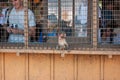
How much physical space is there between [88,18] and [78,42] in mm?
291

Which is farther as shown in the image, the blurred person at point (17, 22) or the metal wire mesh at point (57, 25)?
the blurred person at point (17, 22)

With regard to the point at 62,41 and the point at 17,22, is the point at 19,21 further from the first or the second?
the point at 62,41

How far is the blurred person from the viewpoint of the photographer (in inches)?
149

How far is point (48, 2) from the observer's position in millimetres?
3754

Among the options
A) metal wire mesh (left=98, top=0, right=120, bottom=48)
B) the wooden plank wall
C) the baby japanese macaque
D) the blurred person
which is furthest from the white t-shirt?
metal wire mesh (left=98, top=0, right=120, bottom=48)

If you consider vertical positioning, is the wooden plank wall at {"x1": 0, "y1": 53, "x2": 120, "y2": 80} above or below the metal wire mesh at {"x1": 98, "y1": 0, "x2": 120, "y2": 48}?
below

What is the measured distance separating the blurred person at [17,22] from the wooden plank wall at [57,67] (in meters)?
0.22

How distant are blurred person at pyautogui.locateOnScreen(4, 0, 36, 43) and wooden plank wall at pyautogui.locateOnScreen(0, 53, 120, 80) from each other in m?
0.22

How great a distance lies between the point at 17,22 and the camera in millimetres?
3844

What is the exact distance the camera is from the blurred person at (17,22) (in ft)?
12.4

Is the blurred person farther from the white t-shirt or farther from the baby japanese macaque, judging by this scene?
the baby japanese macaque

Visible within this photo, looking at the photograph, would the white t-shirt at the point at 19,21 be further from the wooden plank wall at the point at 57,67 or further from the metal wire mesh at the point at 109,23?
the metal wire mesh at the point at 109,23

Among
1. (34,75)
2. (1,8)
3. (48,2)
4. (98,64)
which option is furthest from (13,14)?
(98,64)

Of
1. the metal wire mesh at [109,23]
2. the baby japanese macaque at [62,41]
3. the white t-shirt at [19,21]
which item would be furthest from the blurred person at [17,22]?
the metal wire mesh at [109,23]
